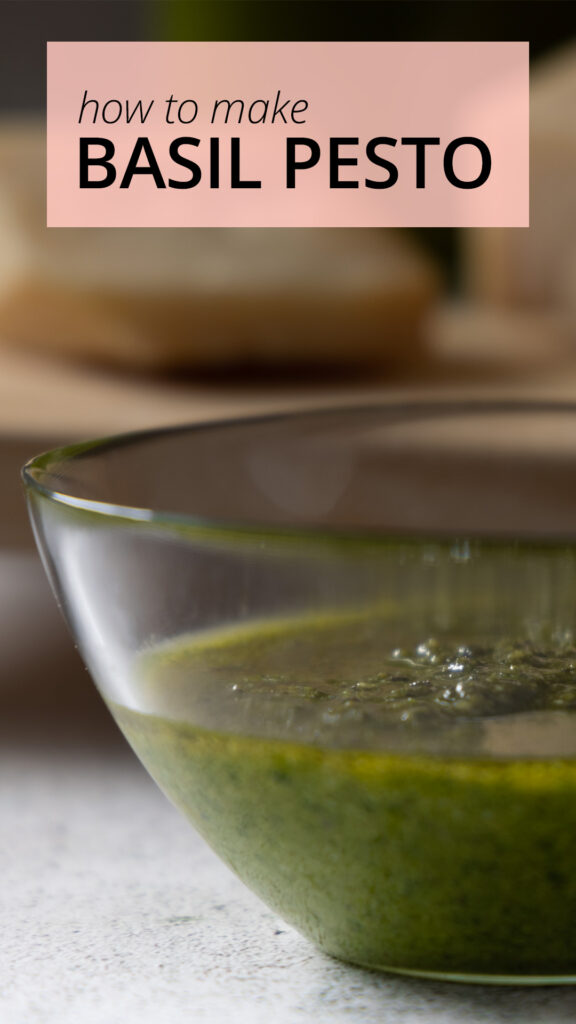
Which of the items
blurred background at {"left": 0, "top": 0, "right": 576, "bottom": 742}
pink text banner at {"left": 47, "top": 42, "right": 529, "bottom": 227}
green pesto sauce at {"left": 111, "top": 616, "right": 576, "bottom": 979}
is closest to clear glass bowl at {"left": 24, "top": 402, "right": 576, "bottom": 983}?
green pesto sauce at {"left": 111, "top": 616, "right": 576, "bottom": 979}

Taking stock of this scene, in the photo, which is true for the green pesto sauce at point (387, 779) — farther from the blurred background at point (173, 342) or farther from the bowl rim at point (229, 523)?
the blurred background at point (173, 342)

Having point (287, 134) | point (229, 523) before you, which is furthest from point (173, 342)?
point (229, 523)

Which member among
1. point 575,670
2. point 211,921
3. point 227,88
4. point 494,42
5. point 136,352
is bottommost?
point 211,921

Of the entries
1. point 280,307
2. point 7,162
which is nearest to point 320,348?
point 280,307

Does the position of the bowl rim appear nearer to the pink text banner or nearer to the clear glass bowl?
the clear glass bowl

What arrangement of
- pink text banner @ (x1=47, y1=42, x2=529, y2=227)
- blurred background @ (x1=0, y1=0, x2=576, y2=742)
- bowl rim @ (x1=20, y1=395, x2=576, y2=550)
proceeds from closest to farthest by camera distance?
bowl rim @ (x1=20, y1=395, x2=576, y2=550) < blurred background @ (x1=0, y1=0, x2=576, y2=742) < pink text banner @ (x1=47, y1=42, x2=529, y2=227)

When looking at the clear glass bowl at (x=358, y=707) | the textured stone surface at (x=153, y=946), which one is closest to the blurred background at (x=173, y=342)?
the textured stone surface at (x=153, y=946)

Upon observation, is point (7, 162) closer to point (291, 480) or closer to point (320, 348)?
point (320, 348)

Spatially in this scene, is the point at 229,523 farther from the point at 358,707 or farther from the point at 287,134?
the point at 287,134
